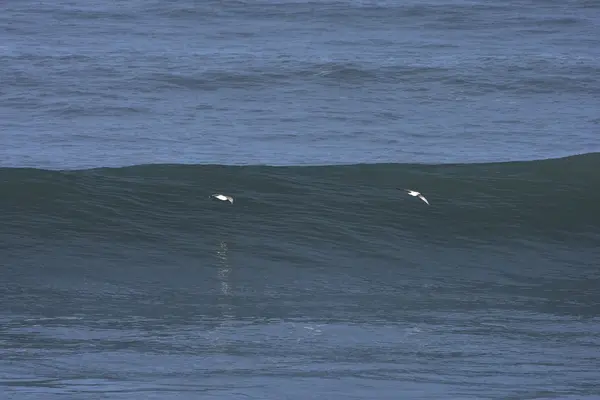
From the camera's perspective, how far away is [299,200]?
16.6 metres

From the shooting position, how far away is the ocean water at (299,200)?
1143 cm

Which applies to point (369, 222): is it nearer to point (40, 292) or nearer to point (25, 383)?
point (40, 292)

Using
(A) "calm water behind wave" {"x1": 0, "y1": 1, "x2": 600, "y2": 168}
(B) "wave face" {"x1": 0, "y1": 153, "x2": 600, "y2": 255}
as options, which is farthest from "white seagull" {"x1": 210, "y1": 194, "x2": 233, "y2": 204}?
(A) "calm water behind wave" {"x1": 0, "y1": 1, "x2": 600, "y2": 168}

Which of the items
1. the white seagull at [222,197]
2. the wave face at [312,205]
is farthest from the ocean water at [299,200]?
the white seagull at [222,197]

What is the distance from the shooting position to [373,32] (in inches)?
1003

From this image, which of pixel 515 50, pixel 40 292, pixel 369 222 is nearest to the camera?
pixel 40 292

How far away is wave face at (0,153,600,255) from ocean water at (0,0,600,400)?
4cm

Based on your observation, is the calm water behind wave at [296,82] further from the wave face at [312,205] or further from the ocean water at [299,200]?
the wave face at [312,205]

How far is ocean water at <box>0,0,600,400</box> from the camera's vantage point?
1143 centimetres

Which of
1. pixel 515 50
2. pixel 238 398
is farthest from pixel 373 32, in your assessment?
pixel 238 398

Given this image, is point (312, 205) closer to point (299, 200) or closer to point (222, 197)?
point (299, 200)

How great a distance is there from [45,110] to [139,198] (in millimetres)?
4526

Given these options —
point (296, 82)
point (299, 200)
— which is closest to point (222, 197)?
point (299, 200)

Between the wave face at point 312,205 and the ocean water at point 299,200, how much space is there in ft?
0.13
